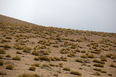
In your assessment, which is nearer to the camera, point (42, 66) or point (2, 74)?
point (2, 74)

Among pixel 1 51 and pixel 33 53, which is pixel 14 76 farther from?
pixel 33 53

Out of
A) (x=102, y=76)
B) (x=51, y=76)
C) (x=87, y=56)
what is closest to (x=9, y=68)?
(x=51, y=76)

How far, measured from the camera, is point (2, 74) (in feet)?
26.5

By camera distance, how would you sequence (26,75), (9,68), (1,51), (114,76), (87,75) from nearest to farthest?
(26,75) < (9,68) < (87,75) < (114,76) < (1,51)

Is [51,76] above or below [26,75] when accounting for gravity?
below

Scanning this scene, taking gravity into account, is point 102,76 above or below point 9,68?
below

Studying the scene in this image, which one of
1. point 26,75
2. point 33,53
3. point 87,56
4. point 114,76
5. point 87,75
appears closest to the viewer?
point 26,75

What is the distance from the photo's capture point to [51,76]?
942cm

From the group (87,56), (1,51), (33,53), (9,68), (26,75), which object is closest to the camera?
(26,75)

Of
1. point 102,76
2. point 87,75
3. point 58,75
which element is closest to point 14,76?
point 58,75

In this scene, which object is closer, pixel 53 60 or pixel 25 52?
pixel 53 60

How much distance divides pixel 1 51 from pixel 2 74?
6186mm

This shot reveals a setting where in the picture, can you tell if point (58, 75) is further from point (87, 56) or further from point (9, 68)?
point (87, 56)

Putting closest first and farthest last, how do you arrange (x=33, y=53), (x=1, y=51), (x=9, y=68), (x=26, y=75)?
(x=26, y=75) → (x=9, y=68) → (x=1, y=51) → (x=33, y=53)
